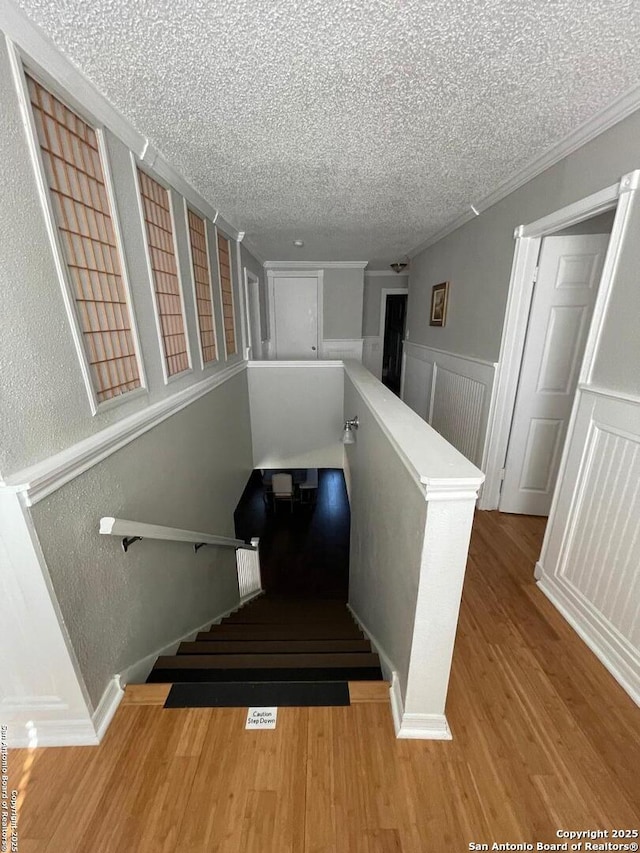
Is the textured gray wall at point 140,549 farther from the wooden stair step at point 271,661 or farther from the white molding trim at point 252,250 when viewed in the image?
the white molding trim at point 252,250

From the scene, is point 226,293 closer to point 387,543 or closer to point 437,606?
point 387,543

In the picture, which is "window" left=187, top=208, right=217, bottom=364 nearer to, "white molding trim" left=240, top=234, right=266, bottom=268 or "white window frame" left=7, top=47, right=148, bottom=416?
"white window frame" left=7, top=47, right=148, bottom=416

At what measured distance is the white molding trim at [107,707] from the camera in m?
1.15

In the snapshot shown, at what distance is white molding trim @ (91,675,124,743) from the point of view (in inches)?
45.4

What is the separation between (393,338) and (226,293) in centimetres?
463

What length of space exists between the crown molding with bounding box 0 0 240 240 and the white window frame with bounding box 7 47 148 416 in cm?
1

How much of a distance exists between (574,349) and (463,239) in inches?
57.8

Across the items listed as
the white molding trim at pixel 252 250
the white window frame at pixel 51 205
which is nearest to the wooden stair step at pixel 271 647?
the white window frame at pixel 51 205

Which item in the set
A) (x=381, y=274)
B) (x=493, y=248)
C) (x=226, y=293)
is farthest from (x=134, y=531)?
(x=381, y=274)

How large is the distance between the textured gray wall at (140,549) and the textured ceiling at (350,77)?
1363mm

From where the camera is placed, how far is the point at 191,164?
1866 millimetres

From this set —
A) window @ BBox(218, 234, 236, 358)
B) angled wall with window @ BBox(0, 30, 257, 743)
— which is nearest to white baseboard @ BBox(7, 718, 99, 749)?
angled wall with window @ BBox(0, 30, 257, 743)

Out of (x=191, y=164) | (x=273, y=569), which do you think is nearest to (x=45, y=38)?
(x=191, y=164)

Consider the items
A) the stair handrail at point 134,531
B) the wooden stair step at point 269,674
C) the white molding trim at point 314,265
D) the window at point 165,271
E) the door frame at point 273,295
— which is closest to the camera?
the stair handrail at point 134,531
